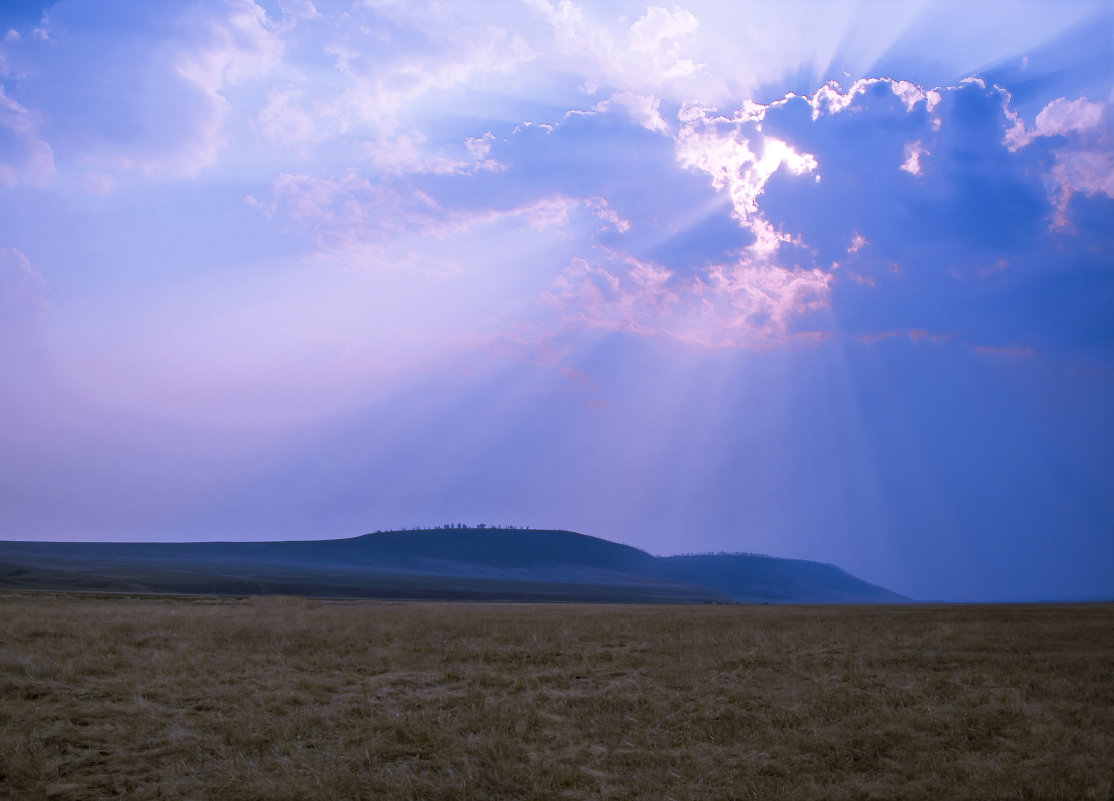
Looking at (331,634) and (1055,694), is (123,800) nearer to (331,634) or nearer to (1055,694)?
(331,634)

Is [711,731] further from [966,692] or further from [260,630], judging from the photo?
[260,630]

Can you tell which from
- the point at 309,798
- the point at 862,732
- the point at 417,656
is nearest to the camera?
the point at 309,798

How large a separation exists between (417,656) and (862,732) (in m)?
11.4

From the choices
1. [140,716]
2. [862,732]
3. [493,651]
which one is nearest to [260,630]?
[493,651]

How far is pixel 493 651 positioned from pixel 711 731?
29.2 feet

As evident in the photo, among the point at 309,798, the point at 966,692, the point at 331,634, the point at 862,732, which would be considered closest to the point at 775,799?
the point at 862,732

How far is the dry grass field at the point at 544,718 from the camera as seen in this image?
9648 millimetres

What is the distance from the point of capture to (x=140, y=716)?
40.7 ft

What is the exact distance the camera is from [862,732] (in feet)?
38.3

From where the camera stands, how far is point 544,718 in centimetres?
1273

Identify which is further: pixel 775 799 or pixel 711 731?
pixel 711 731

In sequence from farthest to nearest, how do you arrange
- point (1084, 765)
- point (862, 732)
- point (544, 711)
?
point (544, 711)
point (862, 732)
point (1084, 765)

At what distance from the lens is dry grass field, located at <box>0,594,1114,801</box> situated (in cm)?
965

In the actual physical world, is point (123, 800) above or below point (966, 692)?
below
